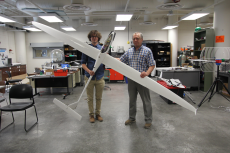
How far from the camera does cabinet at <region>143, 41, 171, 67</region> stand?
10.2 m

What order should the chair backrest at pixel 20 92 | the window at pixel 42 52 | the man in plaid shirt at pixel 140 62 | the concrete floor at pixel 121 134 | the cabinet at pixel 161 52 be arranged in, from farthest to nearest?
the window at pixel 42 52 < the cabinet at pixel 161 52 < the chair backrest at pixel 20 92 < the man in plaid shirt at pixel 140 62 < the concrete floor at pixel 121 134

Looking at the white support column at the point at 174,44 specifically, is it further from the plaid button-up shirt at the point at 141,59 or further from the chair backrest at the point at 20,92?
the chair backrest at the point at 20,92

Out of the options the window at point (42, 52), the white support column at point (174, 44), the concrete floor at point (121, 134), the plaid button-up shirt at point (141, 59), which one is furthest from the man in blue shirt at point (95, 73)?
the window at point (42, 52)

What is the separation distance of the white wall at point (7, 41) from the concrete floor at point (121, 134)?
24.2 feet

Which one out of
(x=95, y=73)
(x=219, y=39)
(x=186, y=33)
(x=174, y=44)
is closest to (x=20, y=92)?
(x=95, y=73)

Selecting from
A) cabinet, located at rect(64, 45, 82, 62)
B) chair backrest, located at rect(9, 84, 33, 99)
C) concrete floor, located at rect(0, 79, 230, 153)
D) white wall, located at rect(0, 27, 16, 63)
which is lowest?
concrete floor, located at rect(0, 79, 230, 153)

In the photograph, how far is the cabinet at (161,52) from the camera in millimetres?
10242

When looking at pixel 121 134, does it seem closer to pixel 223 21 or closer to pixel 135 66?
pixel 135 66

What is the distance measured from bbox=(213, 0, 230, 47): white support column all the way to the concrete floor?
2.69 m

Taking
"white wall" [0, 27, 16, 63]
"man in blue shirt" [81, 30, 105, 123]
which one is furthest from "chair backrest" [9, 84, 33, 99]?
"white wall" [0, 27, 16, 63]

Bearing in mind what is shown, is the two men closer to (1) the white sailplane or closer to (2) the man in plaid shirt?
(2) the man in plaid shirt

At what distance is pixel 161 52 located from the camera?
33.6ft

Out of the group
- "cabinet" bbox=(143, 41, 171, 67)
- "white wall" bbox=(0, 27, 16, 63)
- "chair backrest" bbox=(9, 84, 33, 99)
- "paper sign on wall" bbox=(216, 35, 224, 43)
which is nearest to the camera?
"chair backrest" bbox=(9, 84, 33, 99)

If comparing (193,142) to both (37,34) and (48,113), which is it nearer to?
(48,113)
